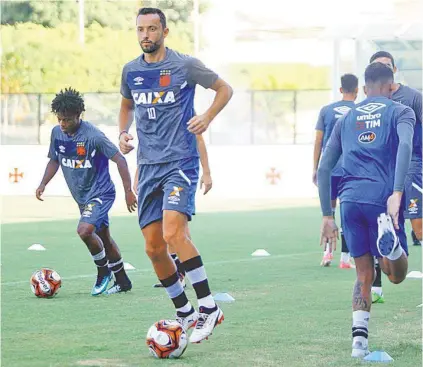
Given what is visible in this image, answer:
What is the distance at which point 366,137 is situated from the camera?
7.67m

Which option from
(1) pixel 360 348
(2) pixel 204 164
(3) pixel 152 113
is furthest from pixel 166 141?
(1) pixel 360 348

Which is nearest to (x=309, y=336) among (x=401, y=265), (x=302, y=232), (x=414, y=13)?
(x=401, y=265)

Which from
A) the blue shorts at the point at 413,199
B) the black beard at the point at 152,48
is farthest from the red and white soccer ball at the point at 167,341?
the blue shorts at the point at 413,199

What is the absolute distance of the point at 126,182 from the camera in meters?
10.5

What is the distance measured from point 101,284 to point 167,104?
3117 mm

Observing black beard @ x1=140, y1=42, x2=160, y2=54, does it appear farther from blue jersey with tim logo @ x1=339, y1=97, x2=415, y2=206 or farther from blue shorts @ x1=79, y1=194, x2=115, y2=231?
blue shorts @ x1=79, y1=194, x2=115, y2=231

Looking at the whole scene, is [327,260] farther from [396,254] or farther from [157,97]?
[396,254]

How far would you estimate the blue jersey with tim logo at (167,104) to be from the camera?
325 inches

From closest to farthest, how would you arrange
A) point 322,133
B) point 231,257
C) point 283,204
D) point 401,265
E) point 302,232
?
point 401,265
point 322,133
point 231,257
point 302,232
point 283,204

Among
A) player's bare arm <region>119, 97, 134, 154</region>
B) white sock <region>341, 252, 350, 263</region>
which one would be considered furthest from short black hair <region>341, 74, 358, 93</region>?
player's bare arm <region>119, 97, 134, 154</region>

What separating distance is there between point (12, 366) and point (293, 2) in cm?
5228

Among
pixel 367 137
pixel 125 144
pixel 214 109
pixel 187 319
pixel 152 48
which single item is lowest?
pixel 187 319

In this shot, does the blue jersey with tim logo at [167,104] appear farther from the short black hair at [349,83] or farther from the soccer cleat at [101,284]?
the short black hair at [349,83]

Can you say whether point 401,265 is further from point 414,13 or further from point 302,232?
point 414,13
